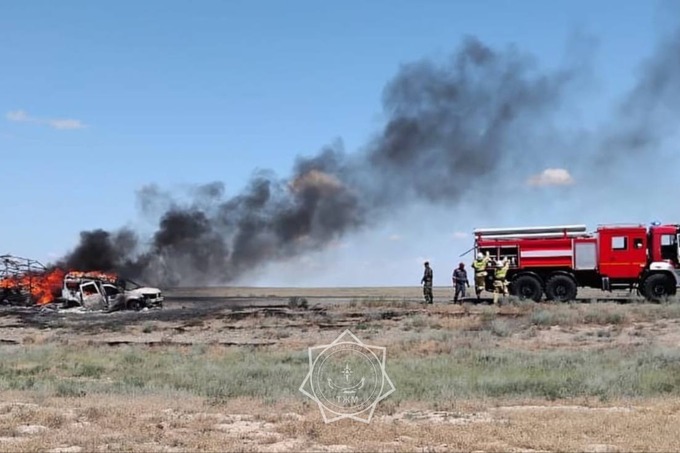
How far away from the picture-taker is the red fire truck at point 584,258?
91.4 ft

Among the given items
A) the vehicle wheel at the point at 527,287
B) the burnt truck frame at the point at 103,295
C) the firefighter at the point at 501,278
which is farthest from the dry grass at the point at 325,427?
the burnt truck frame at the point at 103,295

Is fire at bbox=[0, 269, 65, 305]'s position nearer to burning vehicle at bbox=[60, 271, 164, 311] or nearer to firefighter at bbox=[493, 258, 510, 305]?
burning vehicle at bbox=[60, 271, 164, 311]

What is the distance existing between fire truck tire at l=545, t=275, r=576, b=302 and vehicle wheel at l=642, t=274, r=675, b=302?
243cm

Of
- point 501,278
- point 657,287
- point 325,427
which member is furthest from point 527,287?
point 325,427

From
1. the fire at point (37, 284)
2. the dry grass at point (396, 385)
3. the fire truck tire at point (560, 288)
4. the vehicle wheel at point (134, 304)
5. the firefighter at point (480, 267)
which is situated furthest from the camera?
the fire at point (37, 284)

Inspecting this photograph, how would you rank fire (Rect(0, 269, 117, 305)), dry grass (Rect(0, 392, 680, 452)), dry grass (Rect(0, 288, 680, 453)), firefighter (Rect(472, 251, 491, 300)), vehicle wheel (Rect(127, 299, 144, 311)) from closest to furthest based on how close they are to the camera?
dry grass (Rect(0, 392, 680, 452)), dry grass (Rect(0, 288, 680, 453)), firefighter (Rect(472, 251, 491, 300)), vehicle wheel (Rect(127, 299, 144, 311)), fire (Rect(0, 269, 117, 305))

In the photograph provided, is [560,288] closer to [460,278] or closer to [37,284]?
[460,278]

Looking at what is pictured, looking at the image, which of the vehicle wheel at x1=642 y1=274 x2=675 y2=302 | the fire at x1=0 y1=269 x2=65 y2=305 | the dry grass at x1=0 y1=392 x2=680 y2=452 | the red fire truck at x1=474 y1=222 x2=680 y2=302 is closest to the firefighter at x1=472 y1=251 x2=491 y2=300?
the red fire truck at x1=474 y1=222 x2=680 y2=302

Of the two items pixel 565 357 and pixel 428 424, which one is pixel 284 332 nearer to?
pixel 565 357

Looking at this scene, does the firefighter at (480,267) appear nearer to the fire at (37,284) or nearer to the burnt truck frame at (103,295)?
the burnt truck frame at (103,295)

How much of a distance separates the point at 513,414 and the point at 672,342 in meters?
10.5

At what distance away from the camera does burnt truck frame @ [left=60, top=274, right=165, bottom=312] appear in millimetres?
32938

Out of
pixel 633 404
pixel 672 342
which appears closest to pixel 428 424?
pixel 633 404

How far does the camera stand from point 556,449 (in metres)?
8.14
